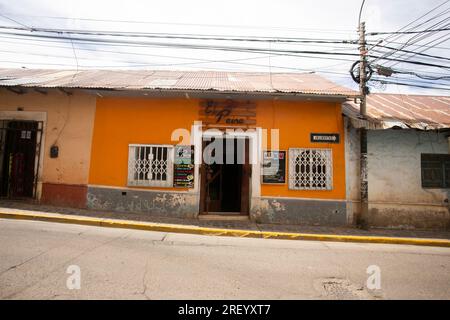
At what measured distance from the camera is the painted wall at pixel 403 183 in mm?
7633

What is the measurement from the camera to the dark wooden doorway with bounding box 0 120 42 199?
834 centimetres

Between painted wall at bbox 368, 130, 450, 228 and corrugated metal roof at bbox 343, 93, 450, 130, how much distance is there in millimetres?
464

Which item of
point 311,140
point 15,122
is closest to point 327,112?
point 311,140

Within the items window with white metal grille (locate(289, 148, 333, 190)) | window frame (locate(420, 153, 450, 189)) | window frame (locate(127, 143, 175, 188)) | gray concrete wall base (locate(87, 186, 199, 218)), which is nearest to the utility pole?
A: window with white metal grille (locate(289, 148, 333, 190))

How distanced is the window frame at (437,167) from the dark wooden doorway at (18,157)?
12.8 metres

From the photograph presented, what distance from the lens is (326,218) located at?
25.0 feet

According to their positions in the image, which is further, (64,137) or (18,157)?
(18,157)

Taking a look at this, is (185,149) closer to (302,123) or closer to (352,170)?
(302,123)

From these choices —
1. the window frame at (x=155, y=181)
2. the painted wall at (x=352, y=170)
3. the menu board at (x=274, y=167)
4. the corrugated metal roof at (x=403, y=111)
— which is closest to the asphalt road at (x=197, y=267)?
the painted wall at (x=352, y=170)

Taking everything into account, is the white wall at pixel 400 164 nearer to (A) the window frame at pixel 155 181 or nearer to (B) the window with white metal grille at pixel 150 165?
(A) the window frame at pixel 155 181

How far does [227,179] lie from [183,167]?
1.78 m

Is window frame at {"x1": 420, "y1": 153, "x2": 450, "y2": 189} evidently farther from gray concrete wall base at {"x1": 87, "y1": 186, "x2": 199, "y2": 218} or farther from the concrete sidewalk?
gray concrete wall base at {"x1": 87, "y1": 186, "x2": 199, "y2": 218}

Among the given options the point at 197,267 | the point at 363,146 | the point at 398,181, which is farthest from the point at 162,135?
the point at 398,181

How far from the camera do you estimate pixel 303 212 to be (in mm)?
7629
